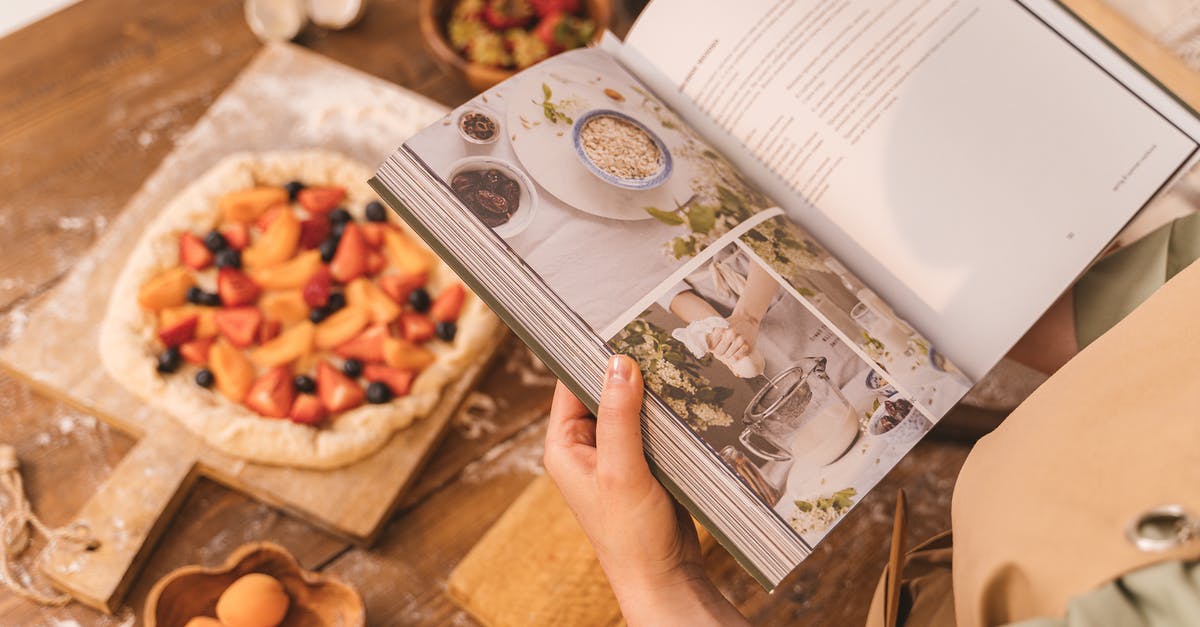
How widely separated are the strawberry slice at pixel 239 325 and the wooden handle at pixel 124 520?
188mm

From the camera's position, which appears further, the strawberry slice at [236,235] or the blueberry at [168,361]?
the strawberry slice at [236,235]

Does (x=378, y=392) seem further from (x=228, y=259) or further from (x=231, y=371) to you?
(x=228, y=259)

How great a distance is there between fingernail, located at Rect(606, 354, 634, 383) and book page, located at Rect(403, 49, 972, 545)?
0.07 feet

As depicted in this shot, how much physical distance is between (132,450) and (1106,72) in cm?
147

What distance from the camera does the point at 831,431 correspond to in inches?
34.8

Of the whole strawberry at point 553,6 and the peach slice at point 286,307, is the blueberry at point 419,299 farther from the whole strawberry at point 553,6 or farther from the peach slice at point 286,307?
the whole strawberry at point 553,6

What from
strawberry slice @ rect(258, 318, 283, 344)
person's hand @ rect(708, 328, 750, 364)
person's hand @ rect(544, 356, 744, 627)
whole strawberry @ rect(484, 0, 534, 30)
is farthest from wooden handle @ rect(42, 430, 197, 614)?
whole strawberry @ rect(484, 0, 534, 30)

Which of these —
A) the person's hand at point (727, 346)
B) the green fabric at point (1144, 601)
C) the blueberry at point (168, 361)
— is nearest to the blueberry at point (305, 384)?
the blueberry at point (168, 361)

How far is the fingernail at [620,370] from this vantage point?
83cm

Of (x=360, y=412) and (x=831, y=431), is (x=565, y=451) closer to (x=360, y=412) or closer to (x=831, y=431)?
(x=831, y=431)

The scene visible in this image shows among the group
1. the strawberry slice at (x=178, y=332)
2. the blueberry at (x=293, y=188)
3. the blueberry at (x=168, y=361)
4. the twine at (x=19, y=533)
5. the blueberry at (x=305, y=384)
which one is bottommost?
the twine at (x=19, y=533)

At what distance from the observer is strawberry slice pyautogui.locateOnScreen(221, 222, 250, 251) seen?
4.71ft

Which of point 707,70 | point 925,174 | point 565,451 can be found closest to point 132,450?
point 565,451

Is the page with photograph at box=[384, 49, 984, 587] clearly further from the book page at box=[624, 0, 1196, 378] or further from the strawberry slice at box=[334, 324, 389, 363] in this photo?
the strawberry slice at box=[334, 324, 389, 363]
